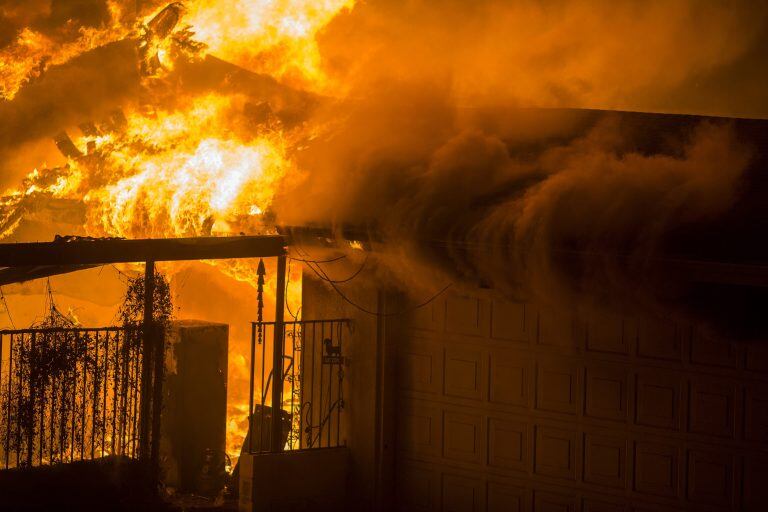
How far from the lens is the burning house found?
8562 millimetres

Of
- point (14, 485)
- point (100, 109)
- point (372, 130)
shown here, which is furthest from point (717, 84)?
point (14, 485)

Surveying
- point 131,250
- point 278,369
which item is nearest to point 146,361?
point 131,250

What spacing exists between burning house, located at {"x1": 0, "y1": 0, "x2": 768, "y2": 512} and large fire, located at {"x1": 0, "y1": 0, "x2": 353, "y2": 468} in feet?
0.15

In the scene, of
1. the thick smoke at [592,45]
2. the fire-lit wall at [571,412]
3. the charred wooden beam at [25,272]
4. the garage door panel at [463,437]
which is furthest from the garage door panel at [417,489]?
the thick smoke at [592,45]

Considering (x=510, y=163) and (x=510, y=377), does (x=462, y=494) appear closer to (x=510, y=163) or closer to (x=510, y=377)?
(x=510, y=377)

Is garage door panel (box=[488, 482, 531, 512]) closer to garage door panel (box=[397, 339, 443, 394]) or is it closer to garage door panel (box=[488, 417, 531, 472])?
garage door panel (box=[488, 417, 531, 472])

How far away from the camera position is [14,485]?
948 centimetres

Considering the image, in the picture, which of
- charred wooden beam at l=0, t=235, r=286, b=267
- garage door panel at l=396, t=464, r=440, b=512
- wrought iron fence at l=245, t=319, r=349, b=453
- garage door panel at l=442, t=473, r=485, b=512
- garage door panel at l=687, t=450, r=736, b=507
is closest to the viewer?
garage door panel at l=687, t=450, r=736, b=507

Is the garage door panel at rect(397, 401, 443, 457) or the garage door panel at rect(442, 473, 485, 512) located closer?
the garage door panel at rect(442, 473, 485, 512)

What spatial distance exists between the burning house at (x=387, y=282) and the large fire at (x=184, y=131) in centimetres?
5

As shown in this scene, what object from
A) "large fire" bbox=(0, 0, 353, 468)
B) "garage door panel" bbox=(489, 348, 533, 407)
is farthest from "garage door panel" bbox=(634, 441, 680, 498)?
"large fire" bbox=(0, 0, 353, 468)

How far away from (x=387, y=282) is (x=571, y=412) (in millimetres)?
2694

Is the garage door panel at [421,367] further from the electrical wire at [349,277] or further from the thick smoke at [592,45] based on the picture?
the thick smoke at [592,45]

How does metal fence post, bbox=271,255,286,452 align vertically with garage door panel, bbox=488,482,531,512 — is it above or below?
above
